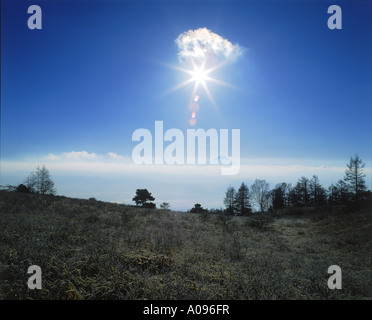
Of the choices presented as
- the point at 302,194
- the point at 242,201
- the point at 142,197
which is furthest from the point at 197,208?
the point at 302,194

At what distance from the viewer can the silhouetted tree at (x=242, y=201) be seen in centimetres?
5403

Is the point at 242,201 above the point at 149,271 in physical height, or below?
below

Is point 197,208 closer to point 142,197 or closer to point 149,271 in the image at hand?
point 142,197

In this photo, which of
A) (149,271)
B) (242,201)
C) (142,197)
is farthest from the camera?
(242,201)

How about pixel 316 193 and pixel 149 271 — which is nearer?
pixel 149 271

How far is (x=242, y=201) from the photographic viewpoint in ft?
180

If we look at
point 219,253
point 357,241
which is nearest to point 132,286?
point 219,253

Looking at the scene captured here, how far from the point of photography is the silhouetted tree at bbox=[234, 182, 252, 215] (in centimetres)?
5403

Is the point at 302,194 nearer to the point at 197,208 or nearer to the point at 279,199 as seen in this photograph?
the point at 279,199

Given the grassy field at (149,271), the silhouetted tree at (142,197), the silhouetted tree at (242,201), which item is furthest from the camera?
the silhouetted tree at (242,201)

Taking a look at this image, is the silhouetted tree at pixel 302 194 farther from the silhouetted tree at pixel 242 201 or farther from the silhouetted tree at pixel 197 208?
the silhouetted tree at pixel 197 208

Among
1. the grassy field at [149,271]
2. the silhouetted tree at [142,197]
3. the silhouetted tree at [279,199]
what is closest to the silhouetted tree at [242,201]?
the silhouetted tree at [279,199]

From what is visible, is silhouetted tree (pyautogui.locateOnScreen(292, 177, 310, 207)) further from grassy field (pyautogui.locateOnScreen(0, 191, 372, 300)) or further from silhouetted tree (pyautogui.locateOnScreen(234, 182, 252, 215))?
grassy field (pyautogui.locateOnScreen(0, 191, 372, 300))

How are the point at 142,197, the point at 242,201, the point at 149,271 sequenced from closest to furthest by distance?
1. the point at 149,271
2. the point at 142,197
3. the point at 242,201
